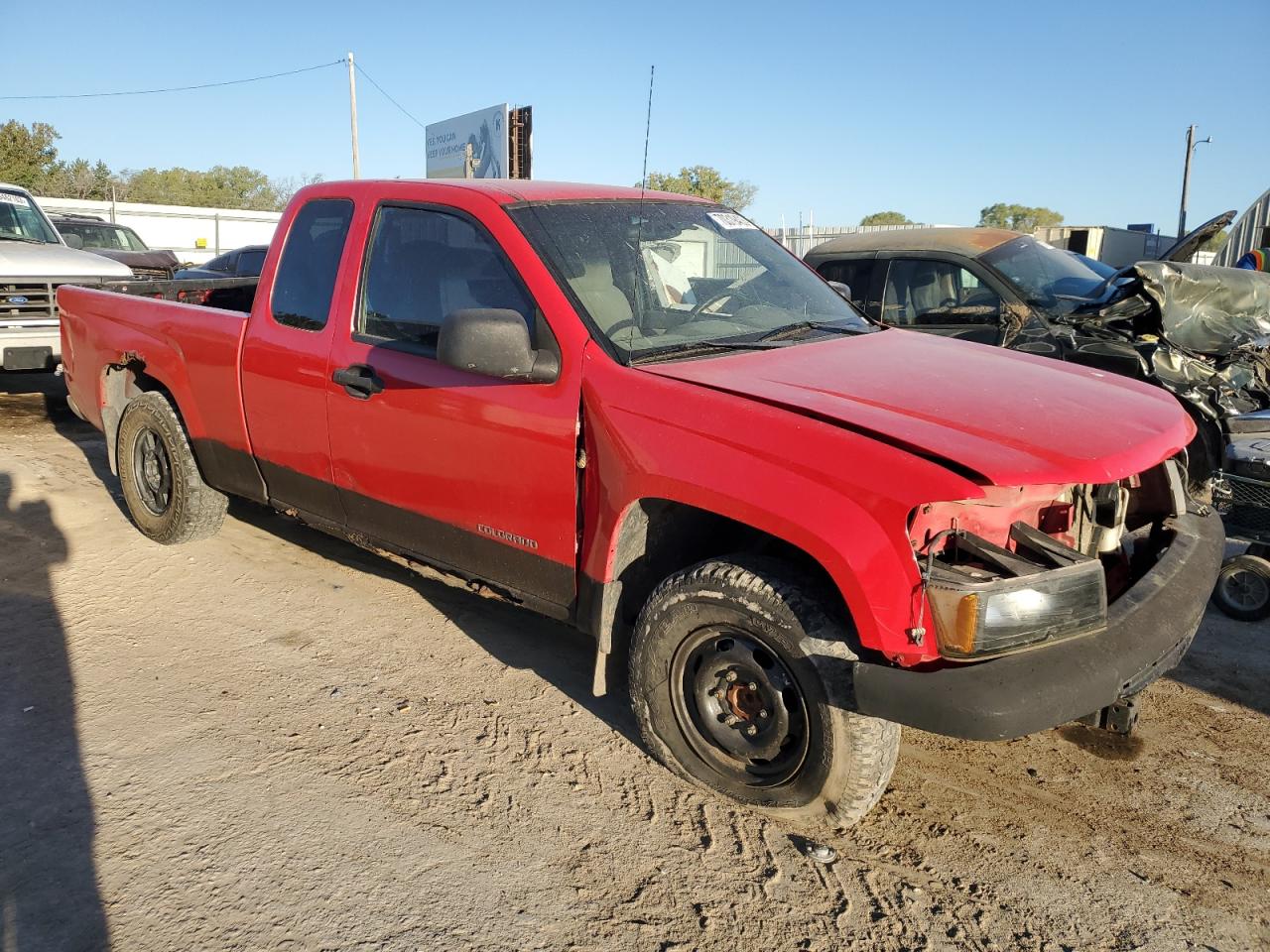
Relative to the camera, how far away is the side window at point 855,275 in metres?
7.42

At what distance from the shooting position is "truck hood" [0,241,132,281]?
8648 millimetres

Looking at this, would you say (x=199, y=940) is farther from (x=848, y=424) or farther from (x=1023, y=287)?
(x=1023, y=287)

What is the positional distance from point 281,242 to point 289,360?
681 millimetres

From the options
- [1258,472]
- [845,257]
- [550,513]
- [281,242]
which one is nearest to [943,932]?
[550,513]

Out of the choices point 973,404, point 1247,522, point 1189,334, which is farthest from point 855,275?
point 973,404

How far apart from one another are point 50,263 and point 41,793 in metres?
7.49

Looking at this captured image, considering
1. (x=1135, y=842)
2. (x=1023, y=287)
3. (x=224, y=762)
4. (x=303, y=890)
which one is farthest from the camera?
(x=1023, y=287)

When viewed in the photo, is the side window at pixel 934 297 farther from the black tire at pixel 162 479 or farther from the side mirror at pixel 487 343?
the black tire at pixel 162 479

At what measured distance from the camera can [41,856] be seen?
9.07 feet

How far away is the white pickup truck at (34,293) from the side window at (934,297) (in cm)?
657

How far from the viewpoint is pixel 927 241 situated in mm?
7414

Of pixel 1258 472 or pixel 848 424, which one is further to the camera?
pixel 1258 472

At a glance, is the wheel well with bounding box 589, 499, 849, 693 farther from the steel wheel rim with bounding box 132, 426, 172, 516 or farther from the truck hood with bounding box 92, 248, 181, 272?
the truck hood with bounding box 92, 248, 181, 272

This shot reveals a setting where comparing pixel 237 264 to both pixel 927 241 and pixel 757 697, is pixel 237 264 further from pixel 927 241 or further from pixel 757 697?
pixel 757 697
